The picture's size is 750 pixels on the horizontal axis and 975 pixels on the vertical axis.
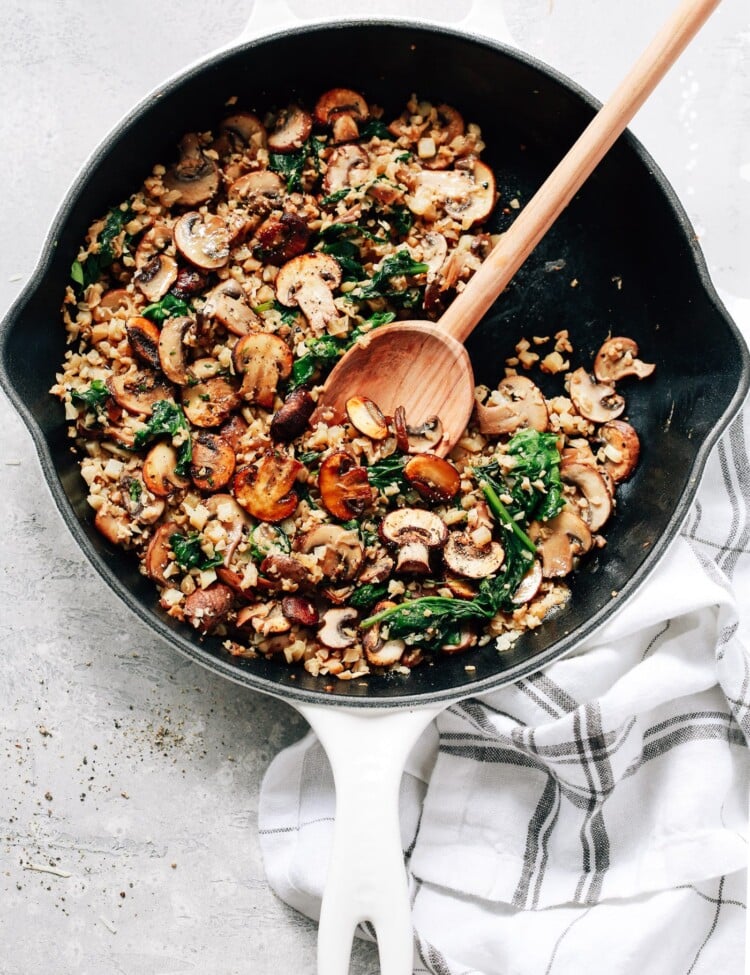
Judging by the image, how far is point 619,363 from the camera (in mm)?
2648

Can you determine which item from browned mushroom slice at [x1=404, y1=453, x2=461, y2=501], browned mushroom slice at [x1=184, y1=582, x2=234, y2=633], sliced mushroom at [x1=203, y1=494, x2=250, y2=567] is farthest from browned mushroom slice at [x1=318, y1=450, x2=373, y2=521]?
browned mushroom slice at [x1=184, y1=582, x2=234, y2=633]

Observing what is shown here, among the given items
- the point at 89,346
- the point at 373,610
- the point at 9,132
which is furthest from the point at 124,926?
the point at 9,132

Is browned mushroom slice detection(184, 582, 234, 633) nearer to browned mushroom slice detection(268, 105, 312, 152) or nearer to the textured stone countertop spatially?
the textured stone countertop

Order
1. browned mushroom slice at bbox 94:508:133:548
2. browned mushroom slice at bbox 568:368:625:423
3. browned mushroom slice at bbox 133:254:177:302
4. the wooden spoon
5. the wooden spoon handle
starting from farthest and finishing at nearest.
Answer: browned mushroom slice at bbox 568:368:625:423 < browned mushroom slice at bbox 133:254:177:302 < browned mushroom slice at bbox 94:508:133:548 < the wooden spoon < the wooden spoon handle

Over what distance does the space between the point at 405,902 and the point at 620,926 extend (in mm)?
715

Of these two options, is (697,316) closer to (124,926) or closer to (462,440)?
(462,440)

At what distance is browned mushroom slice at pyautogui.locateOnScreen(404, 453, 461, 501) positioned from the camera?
2453 mm

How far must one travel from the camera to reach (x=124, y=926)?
2.69 meters

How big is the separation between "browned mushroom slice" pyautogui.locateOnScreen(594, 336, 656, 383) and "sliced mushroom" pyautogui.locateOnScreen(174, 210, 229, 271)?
42.8 inches

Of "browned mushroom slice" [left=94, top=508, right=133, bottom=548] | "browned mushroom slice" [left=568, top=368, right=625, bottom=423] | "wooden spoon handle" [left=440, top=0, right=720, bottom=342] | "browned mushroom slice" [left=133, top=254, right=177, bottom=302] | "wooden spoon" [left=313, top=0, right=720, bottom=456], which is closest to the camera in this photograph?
"wooden spoon handle" [left=440, top=0, right=720, bottom=342]

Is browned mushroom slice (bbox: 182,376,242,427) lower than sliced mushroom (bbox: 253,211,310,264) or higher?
lower

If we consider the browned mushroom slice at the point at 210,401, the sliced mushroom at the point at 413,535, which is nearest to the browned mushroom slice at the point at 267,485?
the browned mushroom slice at the point at 210,401

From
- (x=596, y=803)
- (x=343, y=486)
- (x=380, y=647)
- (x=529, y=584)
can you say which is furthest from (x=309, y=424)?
(x=596, y=803)

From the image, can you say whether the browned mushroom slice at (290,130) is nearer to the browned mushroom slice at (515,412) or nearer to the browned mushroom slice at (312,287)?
the browned mushroom slice at (312,287)
